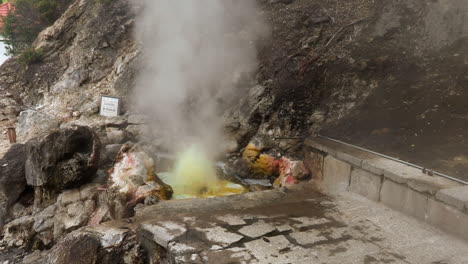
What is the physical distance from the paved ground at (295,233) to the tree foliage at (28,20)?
9962mm

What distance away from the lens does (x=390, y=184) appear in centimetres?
364

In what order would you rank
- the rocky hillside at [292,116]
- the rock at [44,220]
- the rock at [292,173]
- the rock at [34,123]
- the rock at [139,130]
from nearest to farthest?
the rocky hillside at [292,116] < the rock at [292,173] < the rock at [44,220] < the rock at [139,130] < the rock at [34,123]

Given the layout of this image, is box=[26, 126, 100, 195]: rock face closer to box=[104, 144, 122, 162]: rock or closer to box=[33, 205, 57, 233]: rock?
box=[33, 205, 57, 233]: rock

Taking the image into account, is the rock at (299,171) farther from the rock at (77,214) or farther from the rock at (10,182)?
the rock at (10,182)

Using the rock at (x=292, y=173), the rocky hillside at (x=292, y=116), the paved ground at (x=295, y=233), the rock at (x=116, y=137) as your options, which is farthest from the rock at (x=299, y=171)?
the rock at (x=116, y=137)

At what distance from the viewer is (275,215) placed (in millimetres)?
3543

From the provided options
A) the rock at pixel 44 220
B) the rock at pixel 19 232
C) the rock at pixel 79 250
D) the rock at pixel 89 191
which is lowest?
the rock at pixel 19 232

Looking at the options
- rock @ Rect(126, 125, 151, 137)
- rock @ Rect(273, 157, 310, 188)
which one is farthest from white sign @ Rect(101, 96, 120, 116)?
rock @ Rect(273, 157, 310, 188)

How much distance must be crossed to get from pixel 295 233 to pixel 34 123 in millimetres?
7095

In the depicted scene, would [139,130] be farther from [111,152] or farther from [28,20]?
[28,20]

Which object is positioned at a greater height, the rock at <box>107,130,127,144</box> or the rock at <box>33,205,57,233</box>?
the rock at <box>107,130,127,144</box>

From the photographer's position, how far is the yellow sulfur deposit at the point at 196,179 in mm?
4863

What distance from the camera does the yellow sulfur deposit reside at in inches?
191

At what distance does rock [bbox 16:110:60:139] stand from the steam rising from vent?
215 cm
